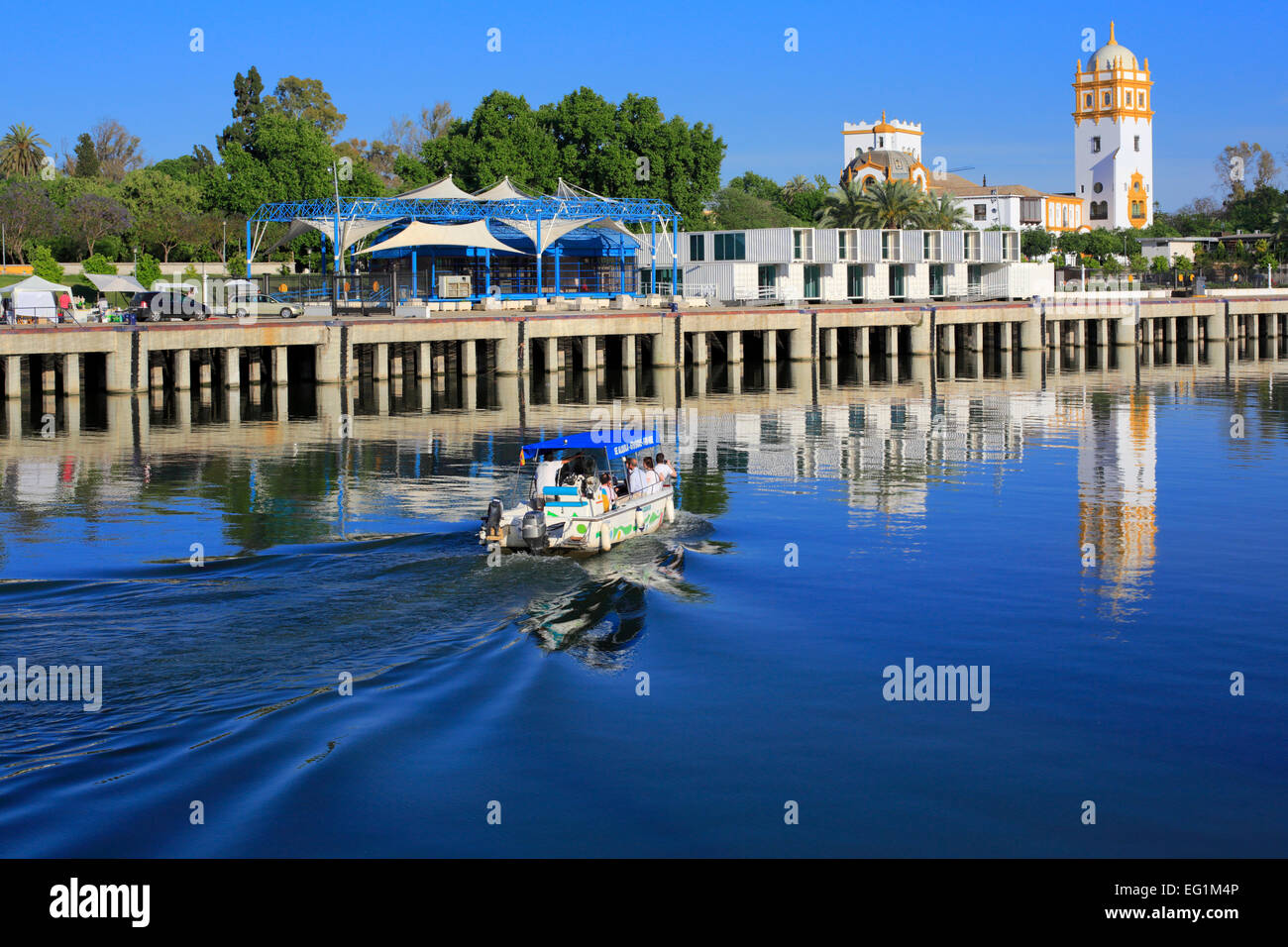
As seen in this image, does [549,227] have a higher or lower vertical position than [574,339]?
higher

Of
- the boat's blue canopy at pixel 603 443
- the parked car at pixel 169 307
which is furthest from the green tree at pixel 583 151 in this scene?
the boat's blue canopy at pixel 603 443

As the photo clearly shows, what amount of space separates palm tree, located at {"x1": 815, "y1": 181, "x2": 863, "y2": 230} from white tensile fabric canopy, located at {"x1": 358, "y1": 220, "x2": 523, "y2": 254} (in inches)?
1436

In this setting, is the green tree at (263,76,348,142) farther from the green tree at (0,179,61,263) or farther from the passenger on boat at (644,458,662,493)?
the passenger on boat at (644,458,662,493)

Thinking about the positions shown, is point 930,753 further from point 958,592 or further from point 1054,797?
point 958,592

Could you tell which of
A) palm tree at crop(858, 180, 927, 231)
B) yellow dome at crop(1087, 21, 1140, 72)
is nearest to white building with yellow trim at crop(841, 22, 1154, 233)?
yellow dome at crop(1087, 21, 1140, 72)

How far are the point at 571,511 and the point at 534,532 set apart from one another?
0.94 metres

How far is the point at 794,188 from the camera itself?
6240 inches

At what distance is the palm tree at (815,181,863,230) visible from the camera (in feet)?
364

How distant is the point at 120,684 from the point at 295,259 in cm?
8678

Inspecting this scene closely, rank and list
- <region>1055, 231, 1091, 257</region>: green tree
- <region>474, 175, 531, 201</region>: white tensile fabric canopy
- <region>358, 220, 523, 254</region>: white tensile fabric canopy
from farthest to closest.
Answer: <region>1055, 231, 1091, 257</region>: green tree
<region>474, 175, 531, 201</region>: white tensile fabric canopy
<region>358, 220, 523, 254</region>: white tensile fabric canopy

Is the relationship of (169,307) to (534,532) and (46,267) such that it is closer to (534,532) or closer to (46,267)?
(46,267)

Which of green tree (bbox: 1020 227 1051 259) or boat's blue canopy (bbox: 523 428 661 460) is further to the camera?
green tree (bbox: 1020 227 1051 259)

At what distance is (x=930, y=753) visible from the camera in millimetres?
16219

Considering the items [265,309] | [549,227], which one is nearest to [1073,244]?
[549,227]
